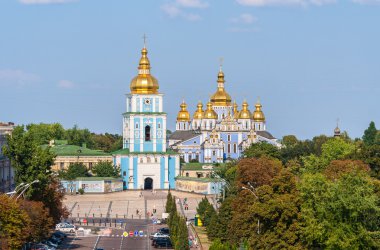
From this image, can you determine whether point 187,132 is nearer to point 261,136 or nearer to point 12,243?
point 261,136

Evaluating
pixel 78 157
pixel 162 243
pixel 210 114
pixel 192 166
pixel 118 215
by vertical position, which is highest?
pixel 210 114

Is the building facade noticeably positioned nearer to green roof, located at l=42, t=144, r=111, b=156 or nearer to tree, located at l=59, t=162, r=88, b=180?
tree, located at l=59, t=162, r=88, b=180

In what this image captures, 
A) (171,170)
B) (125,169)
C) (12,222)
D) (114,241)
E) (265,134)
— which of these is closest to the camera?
(12,222)

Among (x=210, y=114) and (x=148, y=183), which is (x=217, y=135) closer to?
(x=210, y=114)

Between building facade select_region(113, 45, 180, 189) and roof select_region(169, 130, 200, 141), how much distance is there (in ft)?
104

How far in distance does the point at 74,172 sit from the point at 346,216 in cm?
8325

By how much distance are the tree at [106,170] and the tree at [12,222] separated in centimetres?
7873

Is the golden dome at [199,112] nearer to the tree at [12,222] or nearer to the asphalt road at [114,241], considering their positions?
the asphalt road at [114,241]

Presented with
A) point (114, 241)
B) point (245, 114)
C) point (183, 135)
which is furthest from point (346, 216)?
point (245, 114)

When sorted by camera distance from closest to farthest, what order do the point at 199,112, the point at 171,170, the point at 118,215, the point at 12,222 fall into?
1. the point at 12,222
2. the point at 118,215
3. the point at 171,170
4. the point at 199,112

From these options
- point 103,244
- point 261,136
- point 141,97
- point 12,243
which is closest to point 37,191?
point 103,244

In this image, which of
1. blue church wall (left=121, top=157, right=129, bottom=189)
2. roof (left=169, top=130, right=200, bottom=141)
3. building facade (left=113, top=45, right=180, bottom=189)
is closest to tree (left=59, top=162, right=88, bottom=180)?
blue church wall (left=121, top=157, right=129, bottom=189)

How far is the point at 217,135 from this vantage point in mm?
182375

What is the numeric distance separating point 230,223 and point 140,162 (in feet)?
230
